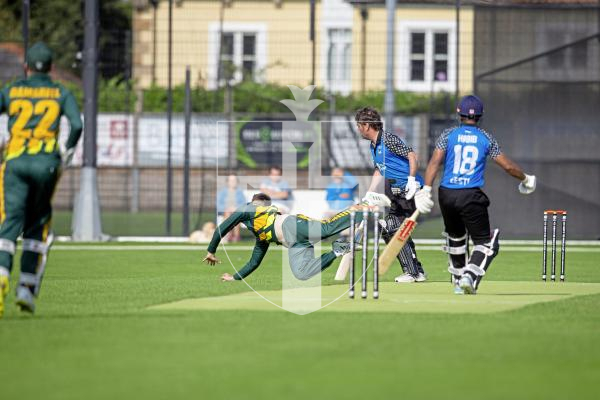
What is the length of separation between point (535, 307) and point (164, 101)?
865 inches

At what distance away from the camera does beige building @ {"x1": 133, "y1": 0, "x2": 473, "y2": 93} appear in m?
28.3

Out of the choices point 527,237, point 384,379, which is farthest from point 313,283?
point 527,237

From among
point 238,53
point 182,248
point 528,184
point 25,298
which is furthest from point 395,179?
point 238,53

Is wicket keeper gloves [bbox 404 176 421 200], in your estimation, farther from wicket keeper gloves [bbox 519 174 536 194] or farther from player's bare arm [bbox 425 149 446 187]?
wicket keeper gloves [bbox 519 174 536 194]

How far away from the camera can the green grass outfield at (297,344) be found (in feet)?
24.7

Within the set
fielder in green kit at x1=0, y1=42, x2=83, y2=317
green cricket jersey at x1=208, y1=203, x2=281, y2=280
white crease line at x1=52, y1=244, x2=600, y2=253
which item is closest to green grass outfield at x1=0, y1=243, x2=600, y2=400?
green cricket jersey at x1=208, y1=203, x2=281, y2=280

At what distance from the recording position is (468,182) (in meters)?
12.9

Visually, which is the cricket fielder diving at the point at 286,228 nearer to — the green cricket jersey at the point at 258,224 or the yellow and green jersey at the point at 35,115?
the green cricket jersey at the point at 258,224

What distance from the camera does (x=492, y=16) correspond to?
81.2 feet

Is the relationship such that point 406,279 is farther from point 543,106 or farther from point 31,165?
point 543,106

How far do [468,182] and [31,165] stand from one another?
4.55 m

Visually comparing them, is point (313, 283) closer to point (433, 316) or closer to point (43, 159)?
point (433, 316)

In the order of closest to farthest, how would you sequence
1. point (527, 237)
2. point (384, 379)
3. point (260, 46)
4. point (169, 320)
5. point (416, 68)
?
point (384, 379), point (169, 320), point (527, 237), point (416, 68), point (260, 46)

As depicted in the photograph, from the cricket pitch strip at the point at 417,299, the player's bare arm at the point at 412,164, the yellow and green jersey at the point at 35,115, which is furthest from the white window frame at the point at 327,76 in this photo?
the yellow and green jersey at the point at 35,115
